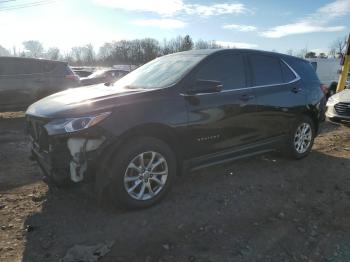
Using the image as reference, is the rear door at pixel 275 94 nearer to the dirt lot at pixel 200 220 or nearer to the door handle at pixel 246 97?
the door handle at pixel 246 97

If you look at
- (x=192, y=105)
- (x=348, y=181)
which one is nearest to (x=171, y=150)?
(x=192, y=105)

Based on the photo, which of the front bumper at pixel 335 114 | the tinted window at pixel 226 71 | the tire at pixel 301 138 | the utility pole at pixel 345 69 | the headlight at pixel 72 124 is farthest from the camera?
the utility pole at pixel 345 69

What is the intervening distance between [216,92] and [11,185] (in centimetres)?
300

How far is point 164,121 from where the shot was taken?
398 centimetres

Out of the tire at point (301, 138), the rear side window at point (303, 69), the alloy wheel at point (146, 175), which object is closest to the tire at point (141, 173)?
the alloy wheel at point (146, 175)

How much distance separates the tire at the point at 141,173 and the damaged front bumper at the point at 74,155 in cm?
24

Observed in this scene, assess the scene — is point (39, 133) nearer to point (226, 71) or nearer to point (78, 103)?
point (78, 103)

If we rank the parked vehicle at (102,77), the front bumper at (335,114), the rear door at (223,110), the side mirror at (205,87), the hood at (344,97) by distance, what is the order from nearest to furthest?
the side mirror at (205,87) → the rear door at (223,110) → the front bumper at (335,114) → the hood at (344,97) → the parked vehicle at (102,77)

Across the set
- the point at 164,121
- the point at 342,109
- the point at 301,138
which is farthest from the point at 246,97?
the point at 342,109

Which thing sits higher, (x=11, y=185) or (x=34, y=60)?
(x=34, y=60)

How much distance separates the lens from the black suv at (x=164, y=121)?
11.9 feet

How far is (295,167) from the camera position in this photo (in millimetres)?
5738

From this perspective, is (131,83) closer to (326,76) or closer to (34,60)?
(34,60)

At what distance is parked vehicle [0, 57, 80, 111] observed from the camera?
9766 mm
